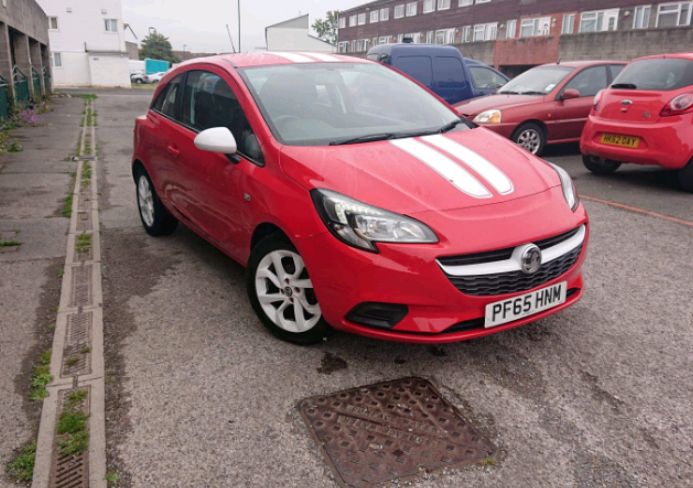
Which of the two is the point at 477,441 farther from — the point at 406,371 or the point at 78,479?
the point at 78,479

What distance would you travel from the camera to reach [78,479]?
2.33 meters

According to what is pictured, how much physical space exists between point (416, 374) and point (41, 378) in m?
1.92

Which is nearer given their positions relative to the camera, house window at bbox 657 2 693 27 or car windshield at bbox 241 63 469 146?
car windshield at bbox 241 63 469 146

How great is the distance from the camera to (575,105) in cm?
950

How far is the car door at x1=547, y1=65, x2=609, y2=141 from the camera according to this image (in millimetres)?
9406

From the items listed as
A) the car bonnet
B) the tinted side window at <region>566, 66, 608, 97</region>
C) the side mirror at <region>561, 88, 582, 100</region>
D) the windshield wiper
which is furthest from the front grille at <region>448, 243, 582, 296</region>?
the tinted side window at <region>566, 66, 608, 97</region>

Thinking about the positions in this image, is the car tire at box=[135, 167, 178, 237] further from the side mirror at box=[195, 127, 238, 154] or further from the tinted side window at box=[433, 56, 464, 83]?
the tinted side window at box=[433, 56, 464, 83]

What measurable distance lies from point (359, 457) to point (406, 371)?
768 millimetres

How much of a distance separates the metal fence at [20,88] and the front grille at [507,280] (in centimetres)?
1601

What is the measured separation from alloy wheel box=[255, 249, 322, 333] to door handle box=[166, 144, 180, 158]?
156 centimetres

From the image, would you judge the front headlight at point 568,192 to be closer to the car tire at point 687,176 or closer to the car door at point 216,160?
the car door at point 216,160

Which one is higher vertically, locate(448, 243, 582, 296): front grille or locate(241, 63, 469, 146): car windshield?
locate(241, 63, 469, 146): car windshield

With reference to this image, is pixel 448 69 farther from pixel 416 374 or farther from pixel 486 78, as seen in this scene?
pixel 416 374

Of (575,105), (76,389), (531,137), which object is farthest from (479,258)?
(575,105)
